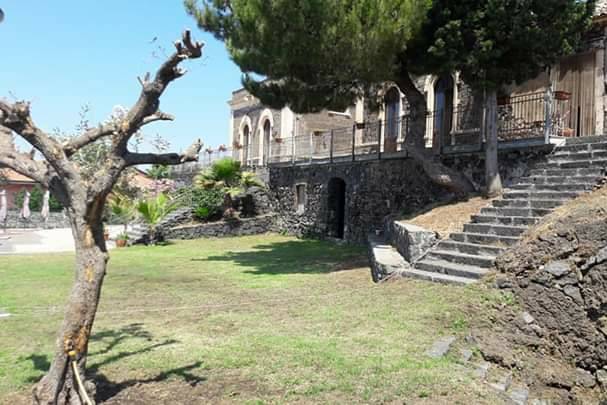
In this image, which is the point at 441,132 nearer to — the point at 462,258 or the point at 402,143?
the point at 402,143

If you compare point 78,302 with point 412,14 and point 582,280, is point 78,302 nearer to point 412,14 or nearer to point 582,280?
point 582,280

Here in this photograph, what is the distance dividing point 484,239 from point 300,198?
11.7 metres

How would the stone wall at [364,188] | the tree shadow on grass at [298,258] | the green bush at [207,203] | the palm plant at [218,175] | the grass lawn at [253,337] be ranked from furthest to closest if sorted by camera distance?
the palm plant at [218,175], the green bush at [207,203], the stone wall at [364,188], the tree shadow on grass at [298,258], the grass lawn at [253,337]

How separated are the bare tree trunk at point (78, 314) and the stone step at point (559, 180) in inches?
337

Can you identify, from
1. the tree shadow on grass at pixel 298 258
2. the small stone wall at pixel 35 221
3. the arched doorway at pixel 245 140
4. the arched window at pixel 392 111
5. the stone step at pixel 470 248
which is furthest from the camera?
the small stone wall at pixel 35 221

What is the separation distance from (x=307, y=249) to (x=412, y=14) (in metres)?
8.22

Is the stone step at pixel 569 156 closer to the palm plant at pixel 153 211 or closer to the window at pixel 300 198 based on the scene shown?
A: the window at pixel 300 198

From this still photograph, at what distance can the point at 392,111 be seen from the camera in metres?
18.6

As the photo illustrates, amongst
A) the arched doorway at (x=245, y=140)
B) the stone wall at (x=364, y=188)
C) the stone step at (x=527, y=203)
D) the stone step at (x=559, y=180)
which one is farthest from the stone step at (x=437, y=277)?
the arched doorway at (x=245, y=140)

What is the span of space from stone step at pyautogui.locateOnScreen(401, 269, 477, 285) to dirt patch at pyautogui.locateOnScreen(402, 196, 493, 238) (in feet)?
4.95

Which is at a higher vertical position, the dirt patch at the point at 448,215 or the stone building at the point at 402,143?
the stone building at the point at 402,143

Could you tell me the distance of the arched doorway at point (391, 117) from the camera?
17.4 metres

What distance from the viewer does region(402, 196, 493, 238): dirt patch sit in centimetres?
1011

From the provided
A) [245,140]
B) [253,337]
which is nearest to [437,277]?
[253,337]
